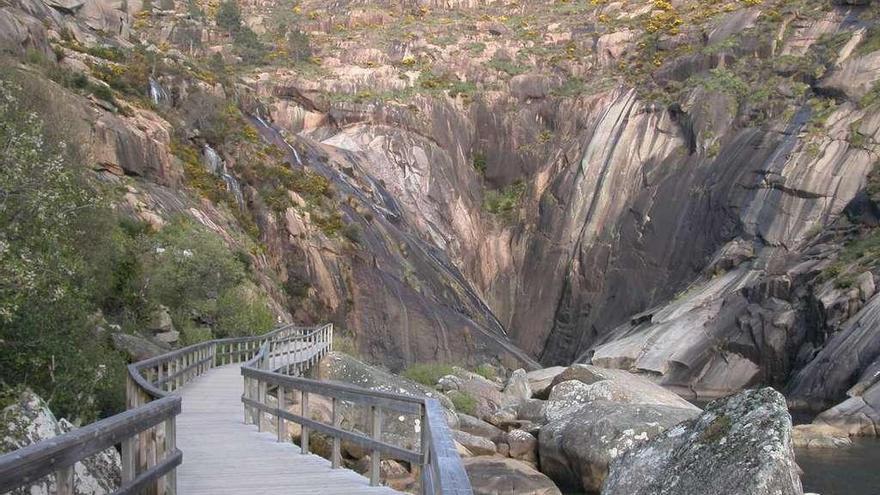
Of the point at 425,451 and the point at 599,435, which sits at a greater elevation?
the point at 425,451

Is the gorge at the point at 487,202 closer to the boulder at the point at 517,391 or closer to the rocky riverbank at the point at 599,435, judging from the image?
the rocky riverbank at the point at 599,435

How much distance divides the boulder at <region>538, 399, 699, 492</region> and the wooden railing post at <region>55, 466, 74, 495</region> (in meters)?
18.0

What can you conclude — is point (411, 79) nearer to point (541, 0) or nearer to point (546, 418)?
point (541, 0)

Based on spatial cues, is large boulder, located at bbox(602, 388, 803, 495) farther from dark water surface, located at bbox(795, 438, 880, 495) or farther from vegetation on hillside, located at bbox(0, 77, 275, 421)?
dark water surface, located at bbox(795, 438, 880, 495)

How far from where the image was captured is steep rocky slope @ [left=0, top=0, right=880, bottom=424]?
49.8m

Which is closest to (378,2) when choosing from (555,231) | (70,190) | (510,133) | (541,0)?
(541,0)

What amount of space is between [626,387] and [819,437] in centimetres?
731

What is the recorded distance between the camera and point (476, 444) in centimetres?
2522

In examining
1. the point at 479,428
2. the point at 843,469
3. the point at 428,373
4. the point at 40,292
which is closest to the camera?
the point at 40,292

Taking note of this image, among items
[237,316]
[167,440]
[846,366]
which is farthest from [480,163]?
[167,440]

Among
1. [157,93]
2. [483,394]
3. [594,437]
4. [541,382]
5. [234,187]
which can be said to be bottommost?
[541,382]

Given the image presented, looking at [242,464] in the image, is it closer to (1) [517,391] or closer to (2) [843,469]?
(2) [843,469]

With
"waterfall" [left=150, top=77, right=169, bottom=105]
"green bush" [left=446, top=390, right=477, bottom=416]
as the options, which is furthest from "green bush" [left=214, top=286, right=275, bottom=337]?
"waterfall" [left=150, top=77, right=169, bottom=105]

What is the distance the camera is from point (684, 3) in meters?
95.0
